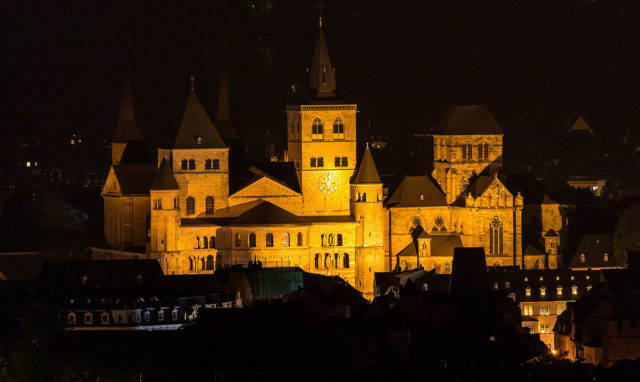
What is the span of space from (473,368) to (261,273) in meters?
33.2

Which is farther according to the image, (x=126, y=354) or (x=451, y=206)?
(x=451, y=206)

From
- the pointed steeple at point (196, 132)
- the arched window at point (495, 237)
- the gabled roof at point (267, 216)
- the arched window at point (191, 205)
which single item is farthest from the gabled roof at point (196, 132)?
the arched window at point (495, 237)

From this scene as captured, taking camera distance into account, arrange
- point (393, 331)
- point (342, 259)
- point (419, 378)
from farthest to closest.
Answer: point (342, 259) → point (393, 331) → point (419, 378)

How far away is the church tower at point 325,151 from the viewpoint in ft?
507

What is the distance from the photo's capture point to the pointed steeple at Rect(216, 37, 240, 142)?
162 m

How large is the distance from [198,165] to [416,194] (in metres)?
15.9

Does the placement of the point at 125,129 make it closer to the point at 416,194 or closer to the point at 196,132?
the point at 196,132

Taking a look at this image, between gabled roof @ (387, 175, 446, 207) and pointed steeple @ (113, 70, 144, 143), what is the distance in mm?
18852

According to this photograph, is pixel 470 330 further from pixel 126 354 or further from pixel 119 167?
pixel 119 167

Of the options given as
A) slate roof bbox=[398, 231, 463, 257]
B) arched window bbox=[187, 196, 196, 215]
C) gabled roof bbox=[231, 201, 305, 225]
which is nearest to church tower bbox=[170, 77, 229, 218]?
arched window bbox=[187, 196, 196, 215]

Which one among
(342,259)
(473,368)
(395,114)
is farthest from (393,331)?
(395,114)

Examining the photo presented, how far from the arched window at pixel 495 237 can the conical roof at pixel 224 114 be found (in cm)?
1773

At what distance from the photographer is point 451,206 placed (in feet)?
522

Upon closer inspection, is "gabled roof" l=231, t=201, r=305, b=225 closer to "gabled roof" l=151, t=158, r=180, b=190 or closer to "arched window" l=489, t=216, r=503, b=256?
"gabled roof" l=151, t=158, r=180, b=190
